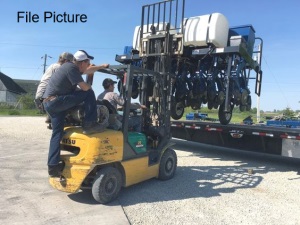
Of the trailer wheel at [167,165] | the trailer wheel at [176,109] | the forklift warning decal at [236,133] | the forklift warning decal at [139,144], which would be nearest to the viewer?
the forklift warning decal at [139,144]

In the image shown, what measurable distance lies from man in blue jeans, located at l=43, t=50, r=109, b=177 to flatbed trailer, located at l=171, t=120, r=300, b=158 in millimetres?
5246

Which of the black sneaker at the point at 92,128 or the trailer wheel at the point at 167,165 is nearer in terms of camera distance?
the black sneaker at the point at 92,128

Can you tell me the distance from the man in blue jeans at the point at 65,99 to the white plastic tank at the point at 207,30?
4.15 metres

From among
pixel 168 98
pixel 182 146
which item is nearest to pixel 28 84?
pixel 182 146

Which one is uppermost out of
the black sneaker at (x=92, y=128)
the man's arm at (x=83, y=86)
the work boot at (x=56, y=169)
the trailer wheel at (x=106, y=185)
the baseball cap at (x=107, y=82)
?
the baseball cap at (x=107, y=82)

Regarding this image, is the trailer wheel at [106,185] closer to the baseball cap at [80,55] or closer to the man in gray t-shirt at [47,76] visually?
the man in gray t-shirt at [47,76]

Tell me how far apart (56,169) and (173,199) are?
6.46 feet

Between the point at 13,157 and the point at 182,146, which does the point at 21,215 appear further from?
the point at 182,146

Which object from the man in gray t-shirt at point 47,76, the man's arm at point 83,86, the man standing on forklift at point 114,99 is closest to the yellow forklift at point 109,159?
the man standing on forklift at point 114,99

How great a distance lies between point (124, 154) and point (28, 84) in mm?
60686

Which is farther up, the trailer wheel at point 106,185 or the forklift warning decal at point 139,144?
the forklift warning decal at point 139,144

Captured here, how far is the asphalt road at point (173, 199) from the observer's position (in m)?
4.39

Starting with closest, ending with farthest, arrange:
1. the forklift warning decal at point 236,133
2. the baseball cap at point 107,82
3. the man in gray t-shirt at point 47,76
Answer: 1. the man in gray t-shirt at point 47,76
2. the baseball cap at point 107,82
3. the forklift warning decal at point 236,133

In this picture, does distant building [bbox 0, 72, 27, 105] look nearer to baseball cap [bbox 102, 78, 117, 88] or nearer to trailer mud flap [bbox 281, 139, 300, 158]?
baseball cap [bbox 102, 78, 117, 88]
